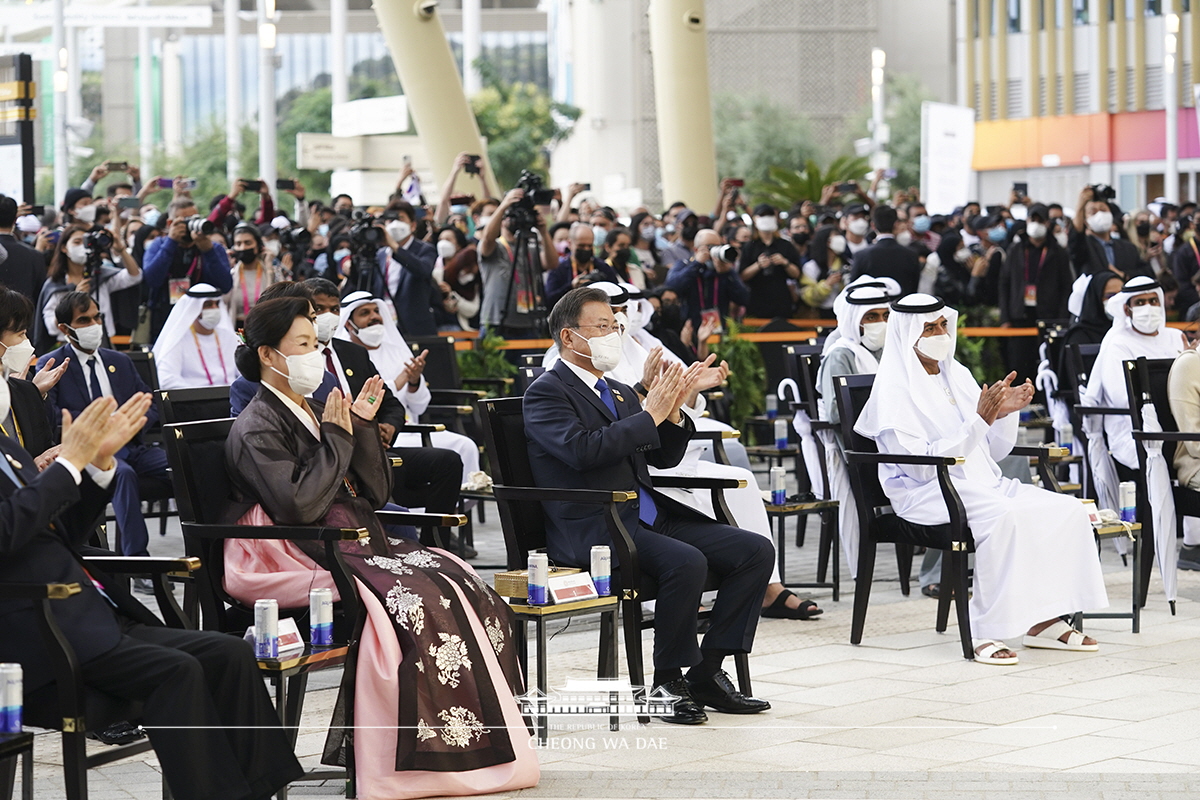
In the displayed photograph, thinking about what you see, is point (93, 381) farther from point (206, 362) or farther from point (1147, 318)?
point (1147, 318)

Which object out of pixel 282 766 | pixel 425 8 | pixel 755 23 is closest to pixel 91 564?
pixel 282 766

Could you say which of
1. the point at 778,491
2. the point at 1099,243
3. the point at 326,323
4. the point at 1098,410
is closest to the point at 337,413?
the point at 326,323

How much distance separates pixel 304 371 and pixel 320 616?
737 millimetres

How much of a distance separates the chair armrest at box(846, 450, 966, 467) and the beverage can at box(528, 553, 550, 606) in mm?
Answer: 1889

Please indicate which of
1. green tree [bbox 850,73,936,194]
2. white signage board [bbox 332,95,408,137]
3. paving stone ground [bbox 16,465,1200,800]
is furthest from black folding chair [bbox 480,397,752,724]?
green tree [bbox 850,73,936,194]

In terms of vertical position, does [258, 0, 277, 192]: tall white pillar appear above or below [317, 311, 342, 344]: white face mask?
above

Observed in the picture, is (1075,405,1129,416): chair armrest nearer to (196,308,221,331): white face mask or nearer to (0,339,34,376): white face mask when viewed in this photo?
(196,308,221,331): white face mask

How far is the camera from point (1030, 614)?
6.27 meters

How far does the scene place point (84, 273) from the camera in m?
9.95

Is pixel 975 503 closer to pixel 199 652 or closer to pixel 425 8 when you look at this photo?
pixel 199 652

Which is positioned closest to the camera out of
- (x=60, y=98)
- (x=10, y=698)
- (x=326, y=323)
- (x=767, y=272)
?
(x=10, y=698)

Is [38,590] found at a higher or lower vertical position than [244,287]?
lower

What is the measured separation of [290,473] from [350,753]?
784 mm

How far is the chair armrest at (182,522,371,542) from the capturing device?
4531 millimetres
